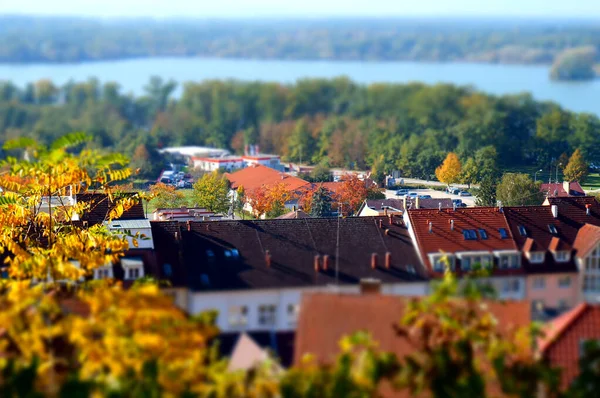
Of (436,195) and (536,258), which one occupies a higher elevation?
(536,258)

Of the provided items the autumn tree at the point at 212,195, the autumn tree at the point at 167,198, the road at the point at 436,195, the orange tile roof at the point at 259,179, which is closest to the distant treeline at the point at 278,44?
the orange tile roof at the point at 259,179

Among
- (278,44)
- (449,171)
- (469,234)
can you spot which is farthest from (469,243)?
(278,44)

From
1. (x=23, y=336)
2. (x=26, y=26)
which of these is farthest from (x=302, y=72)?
(x=23, y=336)

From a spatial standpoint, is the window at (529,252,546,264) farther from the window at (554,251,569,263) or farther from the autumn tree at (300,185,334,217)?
the autumn tree at (300,185,334,217)

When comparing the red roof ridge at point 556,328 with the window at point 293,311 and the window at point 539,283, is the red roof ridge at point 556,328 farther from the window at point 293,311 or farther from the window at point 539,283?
the window at point 539,283

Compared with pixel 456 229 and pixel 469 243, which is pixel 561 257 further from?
pixel 456 229

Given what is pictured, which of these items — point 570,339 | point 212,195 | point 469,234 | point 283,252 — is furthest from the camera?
point 212,195

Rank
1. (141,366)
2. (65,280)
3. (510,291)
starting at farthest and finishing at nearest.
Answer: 1. (510,291)
2. (65,280)
3. (141,366)

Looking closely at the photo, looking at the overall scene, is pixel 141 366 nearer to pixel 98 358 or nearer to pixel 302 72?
pixel 98 358
